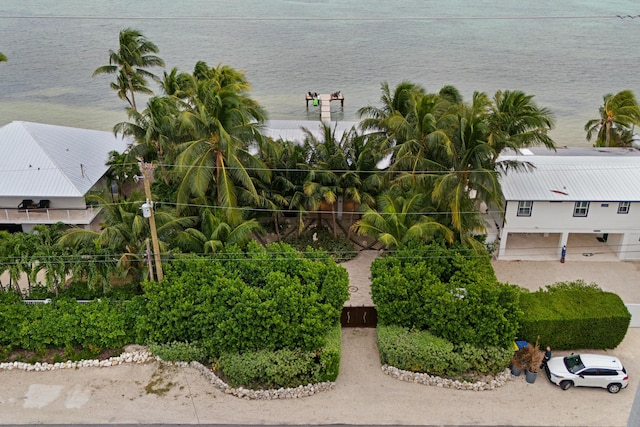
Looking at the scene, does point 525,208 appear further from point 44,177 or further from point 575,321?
point 44,177

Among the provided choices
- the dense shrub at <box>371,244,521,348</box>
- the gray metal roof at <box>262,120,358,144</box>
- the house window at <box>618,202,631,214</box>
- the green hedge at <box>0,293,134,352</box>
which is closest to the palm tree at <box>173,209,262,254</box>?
the green hedge at <box>0,293,134,352</box>

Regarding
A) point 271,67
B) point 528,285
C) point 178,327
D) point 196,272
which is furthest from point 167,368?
point 271,67

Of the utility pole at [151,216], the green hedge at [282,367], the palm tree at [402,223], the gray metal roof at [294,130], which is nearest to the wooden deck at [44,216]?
the utility pole at [151,216]

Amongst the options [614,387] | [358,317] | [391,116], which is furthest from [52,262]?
[614,387]

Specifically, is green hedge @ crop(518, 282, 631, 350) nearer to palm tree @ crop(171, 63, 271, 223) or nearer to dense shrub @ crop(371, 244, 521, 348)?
dense shrub @ crop(371, 244, 521, 348)

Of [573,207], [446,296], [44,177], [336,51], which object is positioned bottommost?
[446,296]

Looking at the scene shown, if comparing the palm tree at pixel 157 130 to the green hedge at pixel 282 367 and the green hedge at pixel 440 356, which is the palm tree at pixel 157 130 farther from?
the green hedge at pixel 440 356

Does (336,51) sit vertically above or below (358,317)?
above
